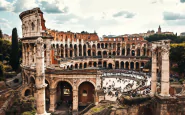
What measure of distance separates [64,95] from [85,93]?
4336 mm

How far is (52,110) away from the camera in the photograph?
2709 cm

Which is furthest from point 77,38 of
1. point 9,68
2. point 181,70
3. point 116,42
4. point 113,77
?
point 181,70

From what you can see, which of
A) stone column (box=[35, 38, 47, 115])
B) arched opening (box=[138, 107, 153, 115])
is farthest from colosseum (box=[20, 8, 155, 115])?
arched opening (box=[138, 107, 153, 115])

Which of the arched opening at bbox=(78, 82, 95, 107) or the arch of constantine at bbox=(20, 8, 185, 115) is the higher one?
the arch of constantine at bbox=(20, 8, 185, 115)

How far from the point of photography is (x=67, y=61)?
49.2m

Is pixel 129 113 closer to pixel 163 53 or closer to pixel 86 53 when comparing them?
pixel 163 53

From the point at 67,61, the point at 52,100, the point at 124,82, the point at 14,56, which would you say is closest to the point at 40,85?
the point at 52,100

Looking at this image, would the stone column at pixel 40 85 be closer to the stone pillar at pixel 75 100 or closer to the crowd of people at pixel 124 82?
the stone pillar at pixel 75 100

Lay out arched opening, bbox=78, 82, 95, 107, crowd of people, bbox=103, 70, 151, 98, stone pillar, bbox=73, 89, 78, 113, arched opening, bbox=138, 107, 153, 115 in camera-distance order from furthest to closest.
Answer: crowd of people, bbox=103, 70, 151, 98, arched opening, bbox=78, 82, 95, 107, stone pillar, bbox=73, 89, 78, 113, arched opening, bbox=138, 107, 153, 115

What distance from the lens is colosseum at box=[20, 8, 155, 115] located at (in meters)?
26.5

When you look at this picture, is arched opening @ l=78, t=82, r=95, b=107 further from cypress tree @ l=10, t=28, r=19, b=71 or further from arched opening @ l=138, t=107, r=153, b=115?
cypress tree @ l=10, t=28, r=19, b=71

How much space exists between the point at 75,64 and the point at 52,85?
28.9 m

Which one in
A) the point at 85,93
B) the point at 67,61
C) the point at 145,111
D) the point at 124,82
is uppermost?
the point at 67,61

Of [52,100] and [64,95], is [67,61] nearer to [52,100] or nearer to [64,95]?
[64,95]
